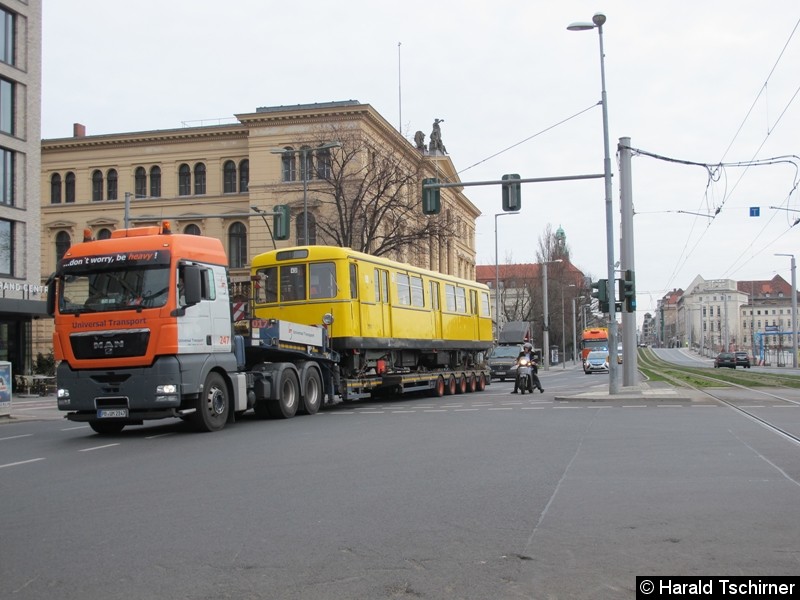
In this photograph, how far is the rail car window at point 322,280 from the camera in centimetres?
2041

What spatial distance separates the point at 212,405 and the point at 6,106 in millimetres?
29057

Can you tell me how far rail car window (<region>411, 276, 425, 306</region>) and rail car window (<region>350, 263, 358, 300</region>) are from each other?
4339 mm

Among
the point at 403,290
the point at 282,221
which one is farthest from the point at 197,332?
the point at 282,221

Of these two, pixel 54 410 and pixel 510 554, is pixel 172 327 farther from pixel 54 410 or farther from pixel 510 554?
pixel 54 410

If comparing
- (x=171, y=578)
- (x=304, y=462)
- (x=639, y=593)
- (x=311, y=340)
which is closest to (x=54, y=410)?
(x=311, y=340)

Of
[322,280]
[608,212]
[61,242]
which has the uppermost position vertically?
[61,242]

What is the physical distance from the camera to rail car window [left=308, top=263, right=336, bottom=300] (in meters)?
20.4

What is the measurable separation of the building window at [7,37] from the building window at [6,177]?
4287 mm

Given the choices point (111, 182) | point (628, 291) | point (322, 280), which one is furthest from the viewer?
point (111, 182)

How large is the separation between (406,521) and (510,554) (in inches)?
52.5

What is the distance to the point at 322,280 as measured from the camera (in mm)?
20531

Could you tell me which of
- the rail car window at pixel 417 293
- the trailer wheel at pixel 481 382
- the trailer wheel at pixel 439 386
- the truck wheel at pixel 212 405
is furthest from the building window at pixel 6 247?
the truck wheel at pixel 212 405

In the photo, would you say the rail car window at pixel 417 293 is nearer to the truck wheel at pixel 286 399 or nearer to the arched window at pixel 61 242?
the truck wheel at pixel 286 399

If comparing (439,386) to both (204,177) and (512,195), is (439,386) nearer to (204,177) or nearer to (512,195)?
(512,195)
